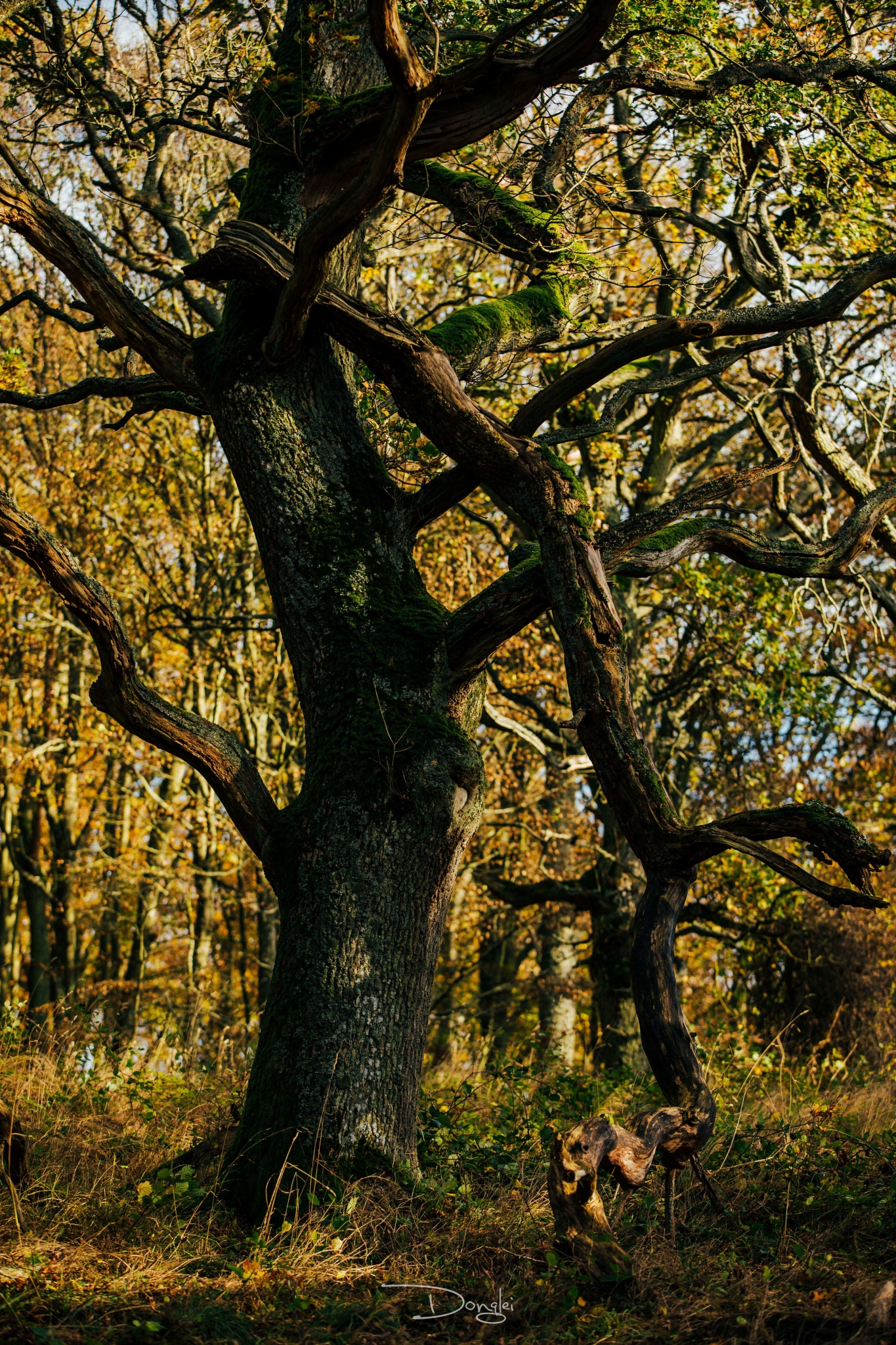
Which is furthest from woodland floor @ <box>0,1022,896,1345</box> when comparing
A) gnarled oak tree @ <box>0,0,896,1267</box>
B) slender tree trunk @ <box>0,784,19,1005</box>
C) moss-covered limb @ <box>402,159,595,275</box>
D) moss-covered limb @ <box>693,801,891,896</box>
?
slender tree trunk @ <box>0,784,19,1005</box>

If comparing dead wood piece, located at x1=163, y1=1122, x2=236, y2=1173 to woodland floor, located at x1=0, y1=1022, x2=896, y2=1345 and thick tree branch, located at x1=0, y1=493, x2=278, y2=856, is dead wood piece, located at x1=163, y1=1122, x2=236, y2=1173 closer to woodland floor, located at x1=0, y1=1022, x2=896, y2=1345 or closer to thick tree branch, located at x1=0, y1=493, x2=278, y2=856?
woodland floor, located at x1=0, y1=1022, x2=896, y2=1345

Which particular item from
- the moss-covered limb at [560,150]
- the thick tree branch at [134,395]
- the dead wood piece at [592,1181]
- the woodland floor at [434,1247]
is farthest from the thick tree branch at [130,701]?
the moss-covered limb at [560,150]

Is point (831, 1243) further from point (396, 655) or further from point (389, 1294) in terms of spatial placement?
point (396, 655)

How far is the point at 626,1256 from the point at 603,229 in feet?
18.6

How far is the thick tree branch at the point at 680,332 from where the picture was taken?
19.0 ft

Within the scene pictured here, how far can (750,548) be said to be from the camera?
593 centimetres

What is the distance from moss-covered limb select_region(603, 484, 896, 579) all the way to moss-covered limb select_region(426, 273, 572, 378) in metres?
1.57

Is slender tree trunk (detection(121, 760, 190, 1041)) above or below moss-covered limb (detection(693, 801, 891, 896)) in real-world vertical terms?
above

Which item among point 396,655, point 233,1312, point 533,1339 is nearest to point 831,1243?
point 533,1339

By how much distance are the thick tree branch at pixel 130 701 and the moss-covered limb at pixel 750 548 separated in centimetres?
229

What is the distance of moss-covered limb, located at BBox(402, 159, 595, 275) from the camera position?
6.60 metres

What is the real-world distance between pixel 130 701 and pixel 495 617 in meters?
1.96

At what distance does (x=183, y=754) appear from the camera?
550cm

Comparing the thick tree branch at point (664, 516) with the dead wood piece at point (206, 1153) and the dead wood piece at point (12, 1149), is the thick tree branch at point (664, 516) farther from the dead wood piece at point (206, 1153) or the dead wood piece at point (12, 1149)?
the dead wood piece at point (12, 1149)
